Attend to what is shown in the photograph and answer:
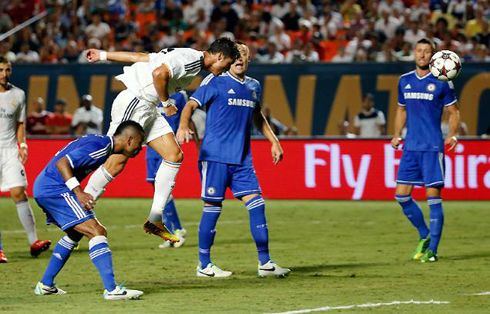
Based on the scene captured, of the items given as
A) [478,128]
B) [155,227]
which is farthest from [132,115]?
[478,128]

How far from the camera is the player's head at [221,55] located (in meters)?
9.59

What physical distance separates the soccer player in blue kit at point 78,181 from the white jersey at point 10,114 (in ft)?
12.4

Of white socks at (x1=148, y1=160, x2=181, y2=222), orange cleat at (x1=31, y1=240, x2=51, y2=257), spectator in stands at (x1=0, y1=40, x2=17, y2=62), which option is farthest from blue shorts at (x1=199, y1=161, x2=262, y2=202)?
spectator in stands at (x1=0, y1=40, x2=17, y2=62)

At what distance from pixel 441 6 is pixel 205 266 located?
1534cm

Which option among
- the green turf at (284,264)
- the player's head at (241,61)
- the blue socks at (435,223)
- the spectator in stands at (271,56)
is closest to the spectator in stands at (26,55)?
the spectator in stands at (271,56)

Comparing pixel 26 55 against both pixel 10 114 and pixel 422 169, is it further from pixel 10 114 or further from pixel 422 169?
pixel 422 169

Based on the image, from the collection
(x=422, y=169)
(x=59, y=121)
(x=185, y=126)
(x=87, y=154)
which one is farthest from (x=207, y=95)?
(x=59, y=121)

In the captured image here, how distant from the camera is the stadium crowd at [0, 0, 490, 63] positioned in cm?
2247

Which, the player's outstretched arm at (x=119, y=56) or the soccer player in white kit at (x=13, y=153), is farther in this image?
the soccer player in white kit at (x=13, y=153)

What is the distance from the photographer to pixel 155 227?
9375mm

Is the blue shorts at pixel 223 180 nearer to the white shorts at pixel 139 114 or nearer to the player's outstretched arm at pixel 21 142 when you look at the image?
the white shorts at pixel 139 114

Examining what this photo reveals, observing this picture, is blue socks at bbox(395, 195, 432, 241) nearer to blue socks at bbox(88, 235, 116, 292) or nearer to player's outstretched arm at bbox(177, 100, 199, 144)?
player's outstretched arm at bbox(177, 100, 199, 144)

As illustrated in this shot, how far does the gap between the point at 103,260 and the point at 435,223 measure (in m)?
4.42

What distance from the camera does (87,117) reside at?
21.9 metres
